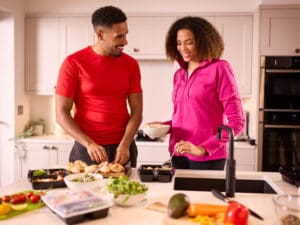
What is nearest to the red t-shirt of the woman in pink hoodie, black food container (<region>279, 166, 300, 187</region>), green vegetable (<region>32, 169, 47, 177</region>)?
the woman in pink hoodie

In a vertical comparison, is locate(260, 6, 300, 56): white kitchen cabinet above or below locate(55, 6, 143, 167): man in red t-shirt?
above

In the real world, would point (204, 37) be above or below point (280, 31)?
below

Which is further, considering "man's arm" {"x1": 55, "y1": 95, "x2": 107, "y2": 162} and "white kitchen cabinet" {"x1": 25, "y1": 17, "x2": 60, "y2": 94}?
"white kitchen cabinet" {"x1": 25, "y1": 17, "x2": 60, "y2": 94}

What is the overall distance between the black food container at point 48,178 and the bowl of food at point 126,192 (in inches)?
13.1

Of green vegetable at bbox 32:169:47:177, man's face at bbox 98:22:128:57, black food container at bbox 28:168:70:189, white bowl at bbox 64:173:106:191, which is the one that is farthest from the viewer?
man's face at bbox 98:22:128:57

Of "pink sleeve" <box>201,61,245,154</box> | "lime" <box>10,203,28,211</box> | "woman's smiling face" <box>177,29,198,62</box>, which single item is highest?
"woman's smiling face" <box>177,29,198,62</box>

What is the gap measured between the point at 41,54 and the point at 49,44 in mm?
141

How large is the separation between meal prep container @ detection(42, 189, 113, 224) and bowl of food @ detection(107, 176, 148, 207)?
0.05 m

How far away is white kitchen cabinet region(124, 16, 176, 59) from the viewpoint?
3.96 m

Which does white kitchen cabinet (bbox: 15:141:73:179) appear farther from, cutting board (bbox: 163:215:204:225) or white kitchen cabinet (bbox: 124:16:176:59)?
cutting board (bbox: 163:215:204:225)

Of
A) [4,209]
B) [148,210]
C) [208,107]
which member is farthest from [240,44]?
[4,209]

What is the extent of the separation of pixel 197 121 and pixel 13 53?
99.2 inches

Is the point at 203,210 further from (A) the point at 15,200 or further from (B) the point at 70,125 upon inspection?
(B) the point at 70,125

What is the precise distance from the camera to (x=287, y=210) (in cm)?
128
